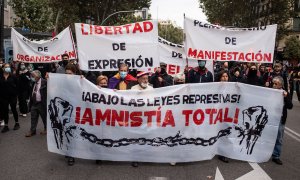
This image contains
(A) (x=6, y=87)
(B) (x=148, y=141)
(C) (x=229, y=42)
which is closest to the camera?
(B) (x=148, y=141)

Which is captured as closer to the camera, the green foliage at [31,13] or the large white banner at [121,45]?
the large white banner at [121,45]

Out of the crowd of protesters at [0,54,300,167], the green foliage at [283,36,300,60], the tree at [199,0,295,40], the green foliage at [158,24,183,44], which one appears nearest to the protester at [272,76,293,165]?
the crowd of protesters at [0,54,300,167]

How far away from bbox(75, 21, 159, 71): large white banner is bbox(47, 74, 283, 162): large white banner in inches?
42.1

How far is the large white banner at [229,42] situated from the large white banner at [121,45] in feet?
2.50

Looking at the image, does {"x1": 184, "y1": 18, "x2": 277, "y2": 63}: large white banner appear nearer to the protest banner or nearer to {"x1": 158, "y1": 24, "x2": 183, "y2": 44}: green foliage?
the protest banner

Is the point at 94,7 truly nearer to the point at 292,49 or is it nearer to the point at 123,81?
the point at 292,49

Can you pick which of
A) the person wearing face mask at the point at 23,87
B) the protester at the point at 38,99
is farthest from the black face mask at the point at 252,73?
the person wearing face mask at the point at 23,87

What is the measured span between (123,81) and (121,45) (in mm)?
733

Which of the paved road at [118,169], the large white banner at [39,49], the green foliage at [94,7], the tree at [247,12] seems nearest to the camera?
the paved road at [118,169]

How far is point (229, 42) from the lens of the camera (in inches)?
301

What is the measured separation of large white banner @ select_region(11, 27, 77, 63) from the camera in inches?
381

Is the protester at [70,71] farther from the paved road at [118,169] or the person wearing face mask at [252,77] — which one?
the person wearing face mask at [252,77]

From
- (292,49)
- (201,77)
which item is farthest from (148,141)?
(292,49)

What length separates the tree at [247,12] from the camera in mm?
36844
